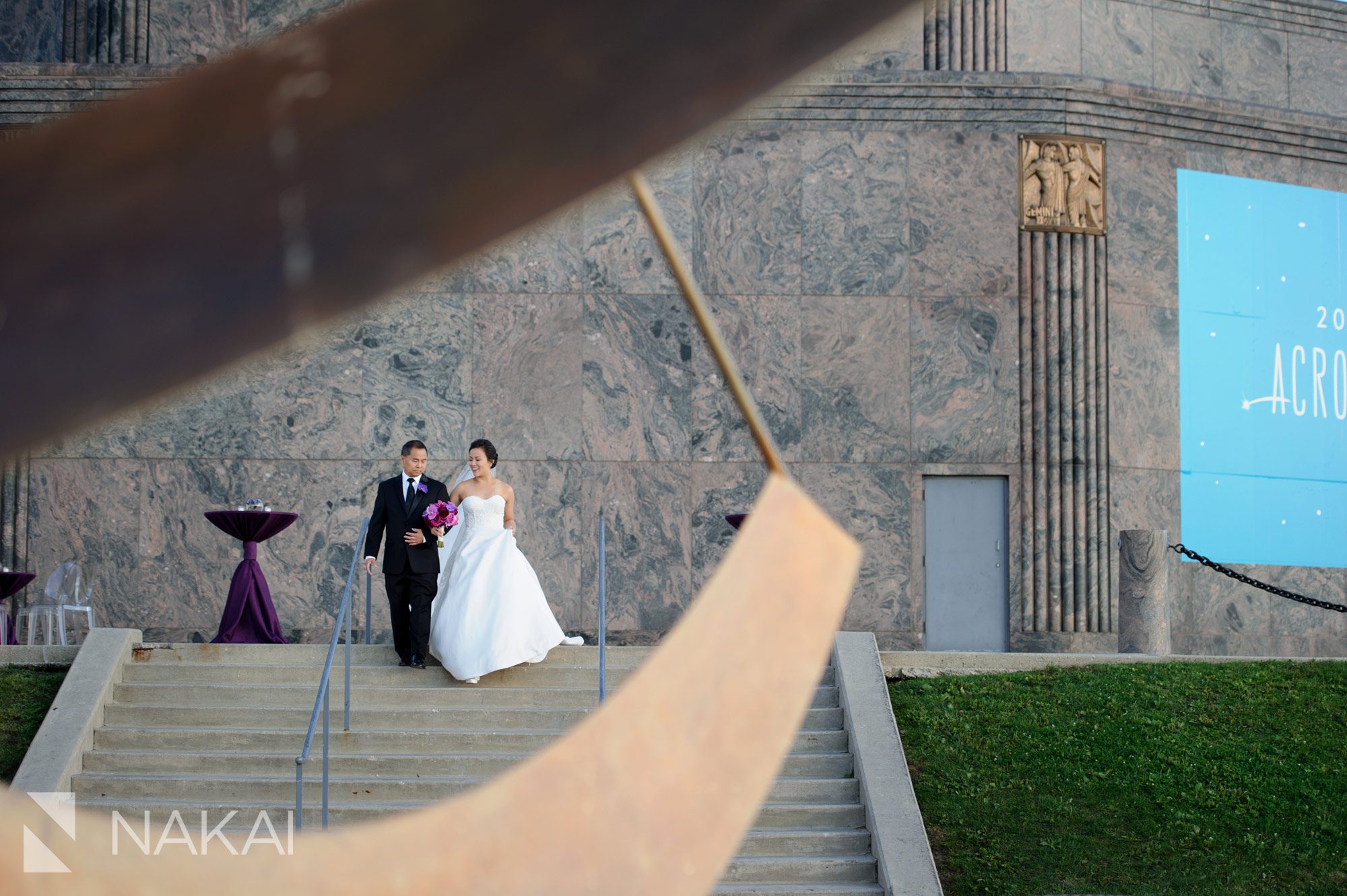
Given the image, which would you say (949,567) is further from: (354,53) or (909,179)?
(354,53)

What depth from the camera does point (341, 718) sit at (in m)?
9.23

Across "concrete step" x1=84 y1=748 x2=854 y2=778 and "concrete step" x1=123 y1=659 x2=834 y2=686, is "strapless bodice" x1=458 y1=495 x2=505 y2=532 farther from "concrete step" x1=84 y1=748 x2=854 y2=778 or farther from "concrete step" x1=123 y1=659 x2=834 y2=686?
"concrete step" x1=84 y1=748 x2=854 y2=778

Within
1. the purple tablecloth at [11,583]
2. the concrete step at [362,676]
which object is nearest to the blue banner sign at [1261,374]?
the concrete step at [362,676]

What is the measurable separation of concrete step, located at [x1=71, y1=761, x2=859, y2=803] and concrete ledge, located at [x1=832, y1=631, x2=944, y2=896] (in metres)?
0.27

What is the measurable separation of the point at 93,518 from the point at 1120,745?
35.3ft

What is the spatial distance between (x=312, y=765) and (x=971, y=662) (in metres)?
5.03

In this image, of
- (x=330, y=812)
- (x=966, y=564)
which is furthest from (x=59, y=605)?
(x=966, y=564)

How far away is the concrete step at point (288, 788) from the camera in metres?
8.27

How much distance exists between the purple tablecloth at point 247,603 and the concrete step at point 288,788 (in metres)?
2.93

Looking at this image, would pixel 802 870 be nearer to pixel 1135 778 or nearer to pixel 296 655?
pixel 1135 778

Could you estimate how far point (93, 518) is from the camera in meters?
14.2

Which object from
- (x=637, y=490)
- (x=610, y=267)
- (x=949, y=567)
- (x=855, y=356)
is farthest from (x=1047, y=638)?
(x=610, y=267)

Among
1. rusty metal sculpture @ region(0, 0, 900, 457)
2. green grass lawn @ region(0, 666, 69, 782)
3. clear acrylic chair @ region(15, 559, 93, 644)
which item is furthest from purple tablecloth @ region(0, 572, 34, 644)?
→ rusty metal sculpture @ region(0, 0, 900, 457)

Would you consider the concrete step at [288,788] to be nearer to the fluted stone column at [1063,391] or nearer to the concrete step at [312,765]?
the concrete step at [312,765]
